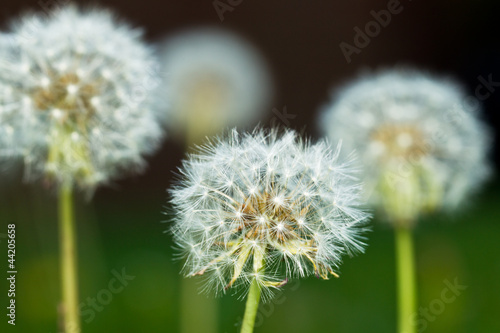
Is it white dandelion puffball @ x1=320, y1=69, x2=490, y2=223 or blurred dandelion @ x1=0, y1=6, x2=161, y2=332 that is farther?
white dandelion puffball @ x1=320, y1=69, x2=490, y2=223

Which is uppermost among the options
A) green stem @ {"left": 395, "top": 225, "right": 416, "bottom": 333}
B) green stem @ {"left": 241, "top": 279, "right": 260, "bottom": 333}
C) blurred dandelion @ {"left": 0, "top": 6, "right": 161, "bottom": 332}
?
blurred dandelion @ {"left": 0, "top": 6, "right": 161, "bottom": 332}

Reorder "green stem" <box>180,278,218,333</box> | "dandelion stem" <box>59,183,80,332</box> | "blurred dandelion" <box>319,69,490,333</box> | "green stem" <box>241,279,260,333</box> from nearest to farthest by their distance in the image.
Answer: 1. "green stem" <box>241,279,260,333</box>
2. "dandelion stem" <box>59,183,80,332</box>
3. "blurred dandelion" <box>319,69,490,333</box>
4. "green stem" <box>180,278,218,333</box>

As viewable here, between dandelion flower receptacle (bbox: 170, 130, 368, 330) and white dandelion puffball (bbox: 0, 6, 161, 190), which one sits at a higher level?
white dandelion puffball (bbox: 0, 6, 161, 190)

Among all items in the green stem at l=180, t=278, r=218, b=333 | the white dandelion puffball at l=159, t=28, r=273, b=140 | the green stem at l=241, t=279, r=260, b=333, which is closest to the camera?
the green stem at l=241, t=279, r=260, b=333

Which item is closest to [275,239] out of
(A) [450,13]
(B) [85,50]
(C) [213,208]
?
(C) [213,208]

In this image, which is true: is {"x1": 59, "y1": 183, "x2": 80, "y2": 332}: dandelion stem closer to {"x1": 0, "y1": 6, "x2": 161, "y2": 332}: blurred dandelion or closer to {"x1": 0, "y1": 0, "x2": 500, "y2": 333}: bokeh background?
{"x1": 0, "y1": 6, "x2": 161, "y2": 332}: blurred dandelion

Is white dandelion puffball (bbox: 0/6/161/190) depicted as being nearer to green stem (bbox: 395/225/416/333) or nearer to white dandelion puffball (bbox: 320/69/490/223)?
white dandelion puffball (bbox: 320/69/490/223)

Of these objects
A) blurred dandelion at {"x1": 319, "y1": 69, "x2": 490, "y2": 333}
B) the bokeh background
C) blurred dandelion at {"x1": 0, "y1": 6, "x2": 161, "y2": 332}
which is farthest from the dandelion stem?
blurred dandelion at {"x1": 319, "y1": 69, "x2": 490, "y2": 333}
